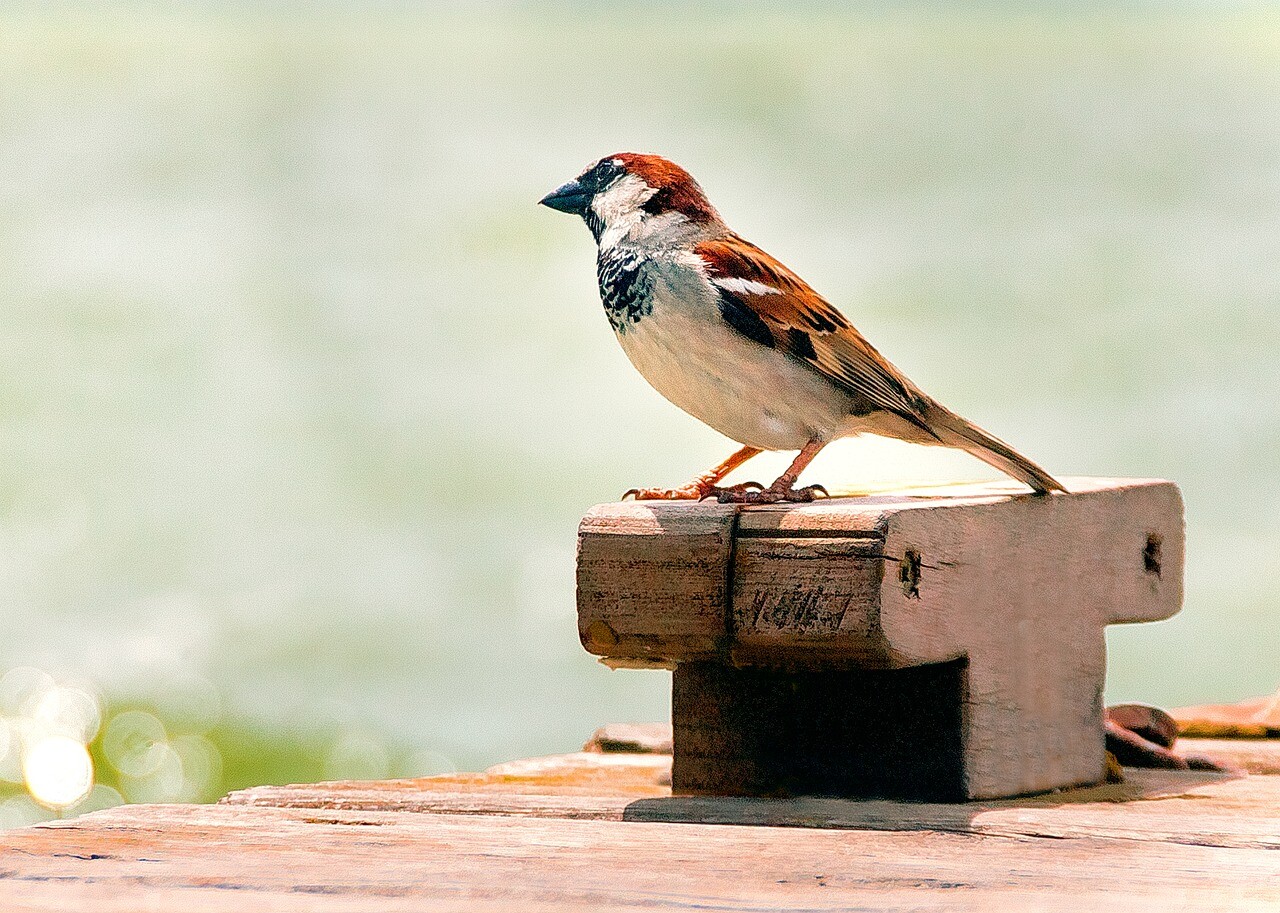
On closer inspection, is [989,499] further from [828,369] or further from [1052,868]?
[1052,868]

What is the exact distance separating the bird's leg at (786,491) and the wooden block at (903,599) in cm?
10

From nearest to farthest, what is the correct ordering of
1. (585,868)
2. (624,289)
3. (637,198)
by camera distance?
1. (585,868)
2. (624,289)
3. (637,198)

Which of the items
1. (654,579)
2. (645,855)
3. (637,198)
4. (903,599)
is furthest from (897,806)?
(637,198)

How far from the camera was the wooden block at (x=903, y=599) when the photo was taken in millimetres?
2898

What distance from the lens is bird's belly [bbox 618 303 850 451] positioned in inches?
134

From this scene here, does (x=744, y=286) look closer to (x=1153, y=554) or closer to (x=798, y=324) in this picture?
(x=798, y=324)

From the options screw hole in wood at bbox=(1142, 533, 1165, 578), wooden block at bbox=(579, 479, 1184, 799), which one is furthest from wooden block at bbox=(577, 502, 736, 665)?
screw hole in wood at bbox=(1142, 533, 1165, 578)

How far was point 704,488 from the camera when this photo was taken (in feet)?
11.7

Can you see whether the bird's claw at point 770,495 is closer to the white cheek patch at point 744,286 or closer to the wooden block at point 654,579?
the wooden block at point 654,579

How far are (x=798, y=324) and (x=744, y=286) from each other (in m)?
0.13

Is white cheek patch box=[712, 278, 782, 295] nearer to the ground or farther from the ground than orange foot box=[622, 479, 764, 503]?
farther from the ground

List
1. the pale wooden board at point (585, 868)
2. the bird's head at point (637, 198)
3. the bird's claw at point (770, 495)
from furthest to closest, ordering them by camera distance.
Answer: the bird's head at point (637, 198)
the bird's claw at point (770, 495)
the pale wooden board at point (585, 868)

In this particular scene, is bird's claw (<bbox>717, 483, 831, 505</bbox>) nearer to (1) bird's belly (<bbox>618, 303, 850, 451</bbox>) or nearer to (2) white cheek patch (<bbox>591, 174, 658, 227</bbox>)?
(1) bird's belly (<bbox>618, 303, 850, 451</bbox>)

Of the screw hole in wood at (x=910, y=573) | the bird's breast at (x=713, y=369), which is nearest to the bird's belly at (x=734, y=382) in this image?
the bird's breast at (x=713, y=369)
